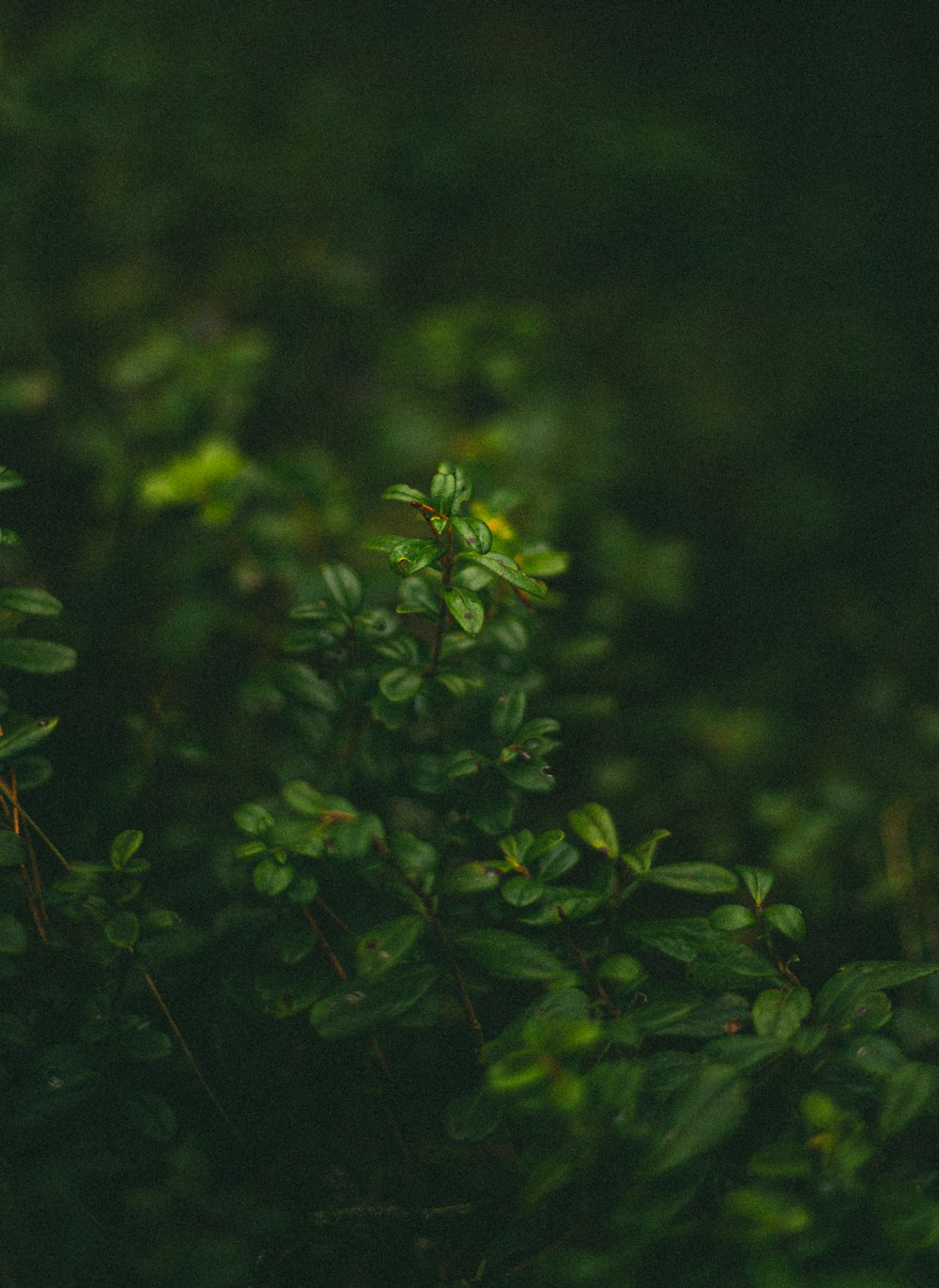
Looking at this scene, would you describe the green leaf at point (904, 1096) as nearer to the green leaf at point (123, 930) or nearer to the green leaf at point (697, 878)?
the green leaf at point (697, 878)

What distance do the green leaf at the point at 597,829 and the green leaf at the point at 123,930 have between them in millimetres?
602

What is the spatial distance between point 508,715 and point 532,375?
166 centimetres

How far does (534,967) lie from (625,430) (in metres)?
1.93

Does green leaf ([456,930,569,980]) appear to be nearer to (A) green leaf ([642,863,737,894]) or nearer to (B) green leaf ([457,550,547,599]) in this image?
(A) green leaf ([642,863,737,894])

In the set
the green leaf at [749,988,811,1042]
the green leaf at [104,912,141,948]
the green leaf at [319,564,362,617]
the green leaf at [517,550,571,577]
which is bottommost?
the green leaf at [104,912,141,948]

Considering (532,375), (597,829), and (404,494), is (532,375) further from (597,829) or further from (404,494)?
(597,829)

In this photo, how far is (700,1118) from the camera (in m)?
0.86

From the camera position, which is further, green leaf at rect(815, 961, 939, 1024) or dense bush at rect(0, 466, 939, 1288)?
green leaf at rect(815, 961, 939, 1024)

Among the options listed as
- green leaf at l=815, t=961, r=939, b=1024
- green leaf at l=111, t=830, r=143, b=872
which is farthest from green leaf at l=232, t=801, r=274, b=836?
green leaf at l=815, t=961, r=939, b=1024

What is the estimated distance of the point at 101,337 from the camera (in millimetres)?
2436

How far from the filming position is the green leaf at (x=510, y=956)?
1070 millimetres

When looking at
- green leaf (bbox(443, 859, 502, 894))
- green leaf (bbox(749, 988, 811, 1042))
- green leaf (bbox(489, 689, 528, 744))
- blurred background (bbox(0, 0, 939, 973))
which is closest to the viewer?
green leaf (bbox(749, 988, 811, 1042))

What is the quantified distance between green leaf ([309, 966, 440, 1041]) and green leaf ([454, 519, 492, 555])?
550mm

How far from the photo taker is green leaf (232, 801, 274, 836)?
111 cm
